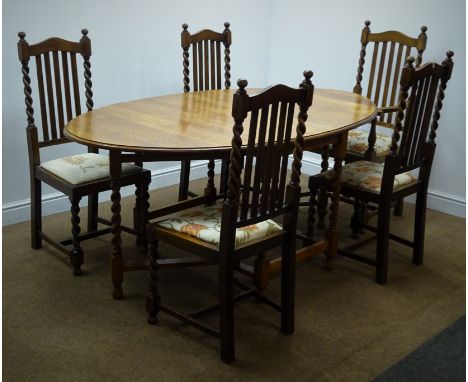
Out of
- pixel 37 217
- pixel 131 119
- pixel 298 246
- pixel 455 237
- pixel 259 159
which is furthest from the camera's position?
pixel 455 237

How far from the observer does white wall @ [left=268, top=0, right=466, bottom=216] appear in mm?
3530

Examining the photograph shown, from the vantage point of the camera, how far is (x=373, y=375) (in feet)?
7.00

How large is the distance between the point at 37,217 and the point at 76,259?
14.8 inches

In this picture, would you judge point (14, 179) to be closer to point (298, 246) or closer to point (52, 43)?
point (52, 43)

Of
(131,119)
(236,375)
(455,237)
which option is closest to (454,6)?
(455,237)

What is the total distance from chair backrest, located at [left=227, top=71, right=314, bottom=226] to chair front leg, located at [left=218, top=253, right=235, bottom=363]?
0.57ft

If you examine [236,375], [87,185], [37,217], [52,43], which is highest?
[52,43]

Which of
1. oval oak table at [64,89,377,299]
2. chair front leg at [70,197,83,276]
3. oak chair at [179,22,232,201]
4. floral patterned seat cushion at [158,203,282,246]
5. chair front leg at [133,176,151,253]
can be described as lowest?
chair front leg at [70,197,83,276]

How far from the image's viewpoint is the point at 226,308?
6.89 ft

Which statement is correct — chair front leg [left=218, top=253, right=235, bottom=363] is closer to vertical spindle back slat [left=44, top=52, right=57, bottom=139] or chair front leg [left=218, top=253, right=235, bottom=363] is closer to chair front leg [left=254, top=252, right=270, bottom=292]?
chair front leg [left=254, top=252, right=270, bottom=292]

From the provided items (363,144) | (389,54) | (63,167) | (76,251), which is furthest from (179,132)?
(389,54)

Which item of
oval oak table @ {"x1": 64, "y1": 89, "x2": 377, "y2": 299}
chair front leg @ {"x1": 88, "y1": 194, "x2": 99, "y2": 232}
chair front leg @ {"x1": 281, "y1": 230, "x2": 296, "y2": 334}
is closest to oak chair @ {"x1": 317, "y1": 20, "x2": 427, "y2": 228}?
oval oak table @ {"x1": 64, "y1": 89, "x2": 377, "y2": 299}

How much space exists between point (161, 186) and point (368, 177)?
1.68 metres

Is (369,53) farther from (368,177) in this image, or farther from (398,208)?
(368,177)
